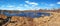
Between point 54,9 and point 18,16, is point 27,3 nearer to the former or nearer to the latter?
point 18,16

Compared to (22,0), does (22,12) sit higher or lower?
lower

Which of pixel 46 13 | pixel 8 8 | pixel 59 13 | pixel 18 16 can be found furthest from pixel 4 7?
pixel 59 13

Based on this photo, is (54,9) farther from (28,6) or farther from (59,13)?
(28,6)

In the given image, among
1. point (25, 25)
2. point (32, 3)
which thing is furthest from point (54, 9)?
point (25, 25)

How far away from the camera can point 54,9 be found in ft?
8.55

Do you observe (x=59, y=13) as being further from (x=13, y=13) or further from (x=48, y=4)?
(x=13, y=13)

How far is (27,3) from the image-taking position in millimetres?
2598

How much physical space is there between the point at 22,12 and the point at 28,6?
0.14 metres

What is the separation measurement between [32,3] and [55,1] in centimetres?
38

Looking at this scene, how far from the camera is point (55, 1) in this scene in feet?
8.55

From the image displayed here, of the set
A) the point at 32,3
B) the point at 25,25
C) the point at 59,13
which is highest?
the point at 32,3

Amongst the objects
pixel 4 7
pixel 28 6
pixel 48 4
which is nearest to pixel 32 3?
pixel 28 6

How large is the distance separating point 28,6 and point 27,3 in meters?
0.05

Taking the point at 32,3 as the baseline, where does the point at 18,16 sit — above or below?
below
